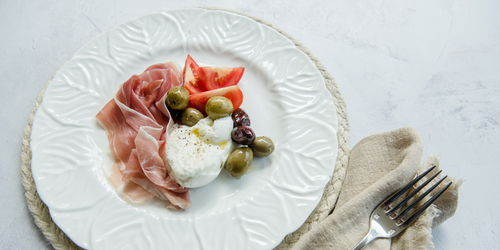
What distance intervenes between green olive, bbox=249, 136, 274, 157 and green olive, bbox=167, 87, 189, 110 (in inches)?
21.8

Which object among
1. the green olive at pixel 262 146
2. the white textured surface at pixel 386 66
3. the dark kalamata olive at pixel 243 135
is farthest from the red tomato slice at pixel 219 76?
the white textured surface at pixel 386 66

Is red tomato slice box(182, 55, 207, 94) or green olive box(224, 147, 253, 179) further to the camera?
red tomato slice box(182, 55, 207, 94)

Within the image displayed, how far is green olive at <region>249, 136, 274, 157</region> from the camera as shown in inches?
77.6

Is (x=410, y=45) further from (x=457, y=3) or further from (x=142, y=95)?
(x=142, y=95)

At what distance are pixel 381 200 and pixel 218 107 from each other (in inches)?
46.1

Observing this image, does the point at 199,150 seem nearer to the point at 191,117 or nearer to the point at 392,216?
the point at 191,117

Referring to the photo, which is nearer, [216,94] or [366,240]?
[366,240]

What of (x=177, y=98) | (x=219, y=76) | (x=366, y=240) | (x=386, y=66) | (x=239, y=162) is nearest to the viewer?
(x=366, y=240)

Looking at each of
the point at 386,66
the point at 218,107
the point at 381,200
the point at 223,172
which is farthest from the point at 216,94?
the point at 386,66

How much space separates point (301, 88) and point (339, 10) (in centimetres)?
127

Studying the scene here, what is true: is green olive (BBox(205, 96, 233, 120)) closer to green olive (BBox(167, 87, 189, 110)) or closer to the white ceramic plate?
green olive (BBox(167, 87, 189, 110))

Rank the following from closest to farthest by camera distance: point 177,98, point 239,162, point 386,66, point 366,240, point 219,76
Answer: point 366,240
point 239,162
point 177,98
point 219,76
point 386,66

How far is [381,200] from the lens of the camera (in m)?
1.80

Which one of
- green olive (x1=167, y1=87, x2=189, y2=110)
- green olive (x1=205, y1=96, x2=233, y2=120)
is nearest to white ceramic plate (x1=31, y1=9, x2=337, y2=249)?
green olive (x1=205, y1=96, x2=233, y2=120)
